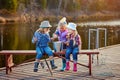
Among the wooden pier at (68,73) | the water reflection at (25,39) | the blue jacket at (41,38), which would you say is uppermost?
the blue jacket at (41,38)

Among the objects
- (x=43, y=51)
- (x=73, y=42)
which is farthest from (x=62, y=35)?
(x=43, y=51)

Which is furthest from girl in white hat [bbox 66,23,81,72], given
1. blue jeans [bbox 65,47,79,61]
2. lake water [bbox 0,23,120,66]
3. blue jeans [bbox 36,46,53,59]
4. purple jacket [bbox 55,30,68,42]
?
lake water [bbox 0,23,120,66]

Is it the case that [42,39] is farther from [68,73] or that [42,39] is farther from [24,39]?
[24,39]

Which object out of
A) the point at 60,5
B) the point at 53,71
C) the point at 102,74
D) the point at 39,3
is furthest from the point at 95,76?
the point at 60,5

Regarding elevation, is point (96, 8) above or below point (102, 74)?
above

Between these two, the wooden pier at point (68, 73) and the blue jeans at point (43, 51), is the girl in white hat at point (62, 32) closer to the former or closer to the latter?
the wooden pier at point (68, 73)

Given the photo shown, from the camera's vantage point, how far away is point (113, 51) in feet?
41.4

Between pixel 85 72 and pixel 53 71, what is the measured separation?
726 millimetres

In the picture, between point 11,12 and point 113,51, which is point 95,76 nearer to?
point 113,51

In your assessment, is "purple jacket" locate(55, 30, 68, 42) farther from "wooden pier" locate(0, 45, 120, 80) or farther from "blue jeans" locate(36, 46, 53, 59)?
"wooden pier" locate(0, 45, 120, 80)

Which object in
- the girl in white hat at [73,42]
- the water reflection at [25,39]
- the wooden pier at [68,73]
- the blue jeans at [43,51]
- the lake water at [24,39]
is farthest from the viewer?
the water reflection at [25,39]

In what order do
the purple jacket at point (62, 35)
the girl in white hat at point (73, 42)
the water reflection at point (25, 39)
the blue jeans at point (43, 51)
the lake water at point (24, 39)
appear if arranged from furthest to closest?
the water reflection at point (25, 39), the lake water at point (24, 39), the purple jacket at point (62, 35), the girl in white hat at point (73, 42), the blue jeans at point (43, 51)

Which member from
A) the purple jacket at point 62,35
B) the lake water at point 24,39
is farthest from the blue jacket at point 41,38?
the lake water at point 24,39

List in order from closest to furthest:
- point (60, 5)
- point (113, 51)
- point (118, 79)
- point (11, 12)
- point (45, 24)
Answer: point (118, 79)
point (45, 24)
point (113, 51)
point (11, 12)
point (60, 5)
